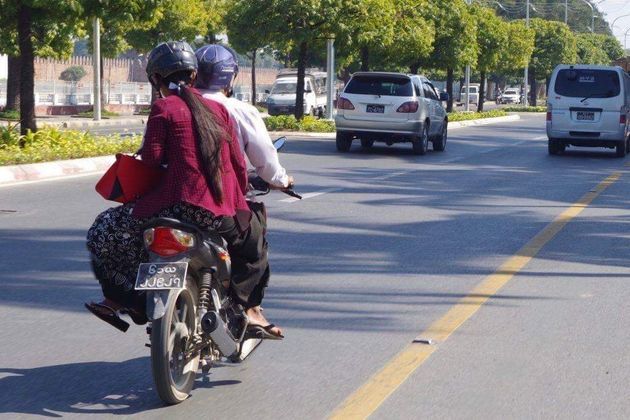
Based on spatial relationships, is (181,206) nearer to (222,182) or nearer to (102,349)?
(222,182)

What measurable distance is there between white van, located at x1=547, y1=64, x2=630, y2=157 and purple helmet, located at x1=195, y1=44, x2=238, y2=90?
20.4 metres

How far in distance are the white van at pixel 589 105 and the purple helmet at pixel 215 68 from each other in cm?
2035

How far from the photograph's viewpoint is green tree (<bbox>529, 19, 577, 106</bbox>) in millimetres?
79375

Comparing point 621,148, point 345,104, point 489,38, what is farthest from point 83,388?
point 489,38

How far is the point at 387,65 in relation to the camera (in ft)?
151

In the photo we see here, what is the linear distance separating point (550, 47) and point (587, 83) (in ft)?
183

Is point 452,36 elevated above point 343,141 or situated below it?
above

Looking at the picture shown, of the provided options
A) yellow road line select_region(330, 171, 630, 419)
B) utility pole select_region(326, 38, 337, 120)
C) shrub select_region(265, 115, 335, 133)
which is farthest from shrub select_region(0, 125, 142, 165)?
utility pole select_region(326, 38, 337, 120)

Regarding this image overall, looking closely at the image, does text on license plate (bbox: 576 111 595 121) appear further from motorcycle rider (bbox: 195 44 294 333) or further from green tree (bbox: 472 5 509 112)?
green tree (bbox: 472 5 509 112)

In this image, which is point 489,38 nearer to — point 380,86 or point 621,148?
point 621,148

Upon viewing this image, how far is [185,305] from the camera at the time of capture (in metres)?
5.48

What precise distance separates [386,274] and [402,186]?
25.8 ft

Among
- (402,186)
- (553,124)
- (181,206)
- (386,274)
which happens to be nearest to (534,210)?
(402,186)

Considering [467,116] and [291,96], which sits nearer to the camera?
[467,116]
